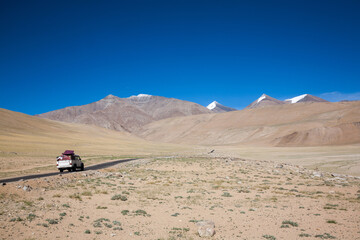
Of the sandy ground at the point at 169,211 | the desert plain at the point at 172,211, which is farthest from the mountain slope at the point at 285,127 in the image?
the sandy ground at the point at 169,211

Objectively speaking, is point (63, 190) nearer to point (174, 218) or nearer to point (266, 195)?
point (174, 218)

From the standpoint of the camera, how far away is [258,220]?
42.2ft

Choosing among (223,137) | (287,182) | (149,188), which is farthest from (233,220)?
(223,137)

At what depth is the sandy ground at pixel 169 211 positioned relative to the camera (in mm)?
10656

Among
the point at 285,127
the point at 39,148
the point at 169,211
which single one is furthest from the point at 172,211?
the point at 285,127

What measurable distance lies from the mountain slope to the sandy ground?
3714 inches

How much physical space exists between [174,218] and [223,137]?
5870 inches

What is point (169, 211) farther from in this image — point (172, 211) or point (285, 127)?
point (285, 127)

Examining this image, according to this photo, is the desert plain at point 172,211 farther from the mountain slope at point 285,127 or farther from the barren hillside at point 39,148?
the mountain slope at point 285,127

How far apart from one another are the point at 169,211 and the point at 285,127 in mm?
133922

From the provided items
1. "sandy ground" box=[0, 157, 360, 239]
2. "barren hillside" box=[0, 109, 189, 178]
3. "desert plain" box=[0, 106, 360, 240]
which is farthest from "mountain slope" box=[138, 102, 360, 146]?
"sandy ground" box=[0, 157, 360, 239]

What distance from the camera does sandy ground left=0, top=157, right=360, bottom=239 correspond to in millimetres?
10656

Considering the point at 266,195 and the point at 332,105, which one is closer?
the point at 266,195

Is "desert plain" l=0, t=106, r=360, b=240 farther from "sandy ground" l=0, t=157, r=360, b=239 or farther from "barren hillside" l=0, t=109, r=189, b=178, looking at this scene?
"barren hillside" l=0, t=109, r=189, b=178
